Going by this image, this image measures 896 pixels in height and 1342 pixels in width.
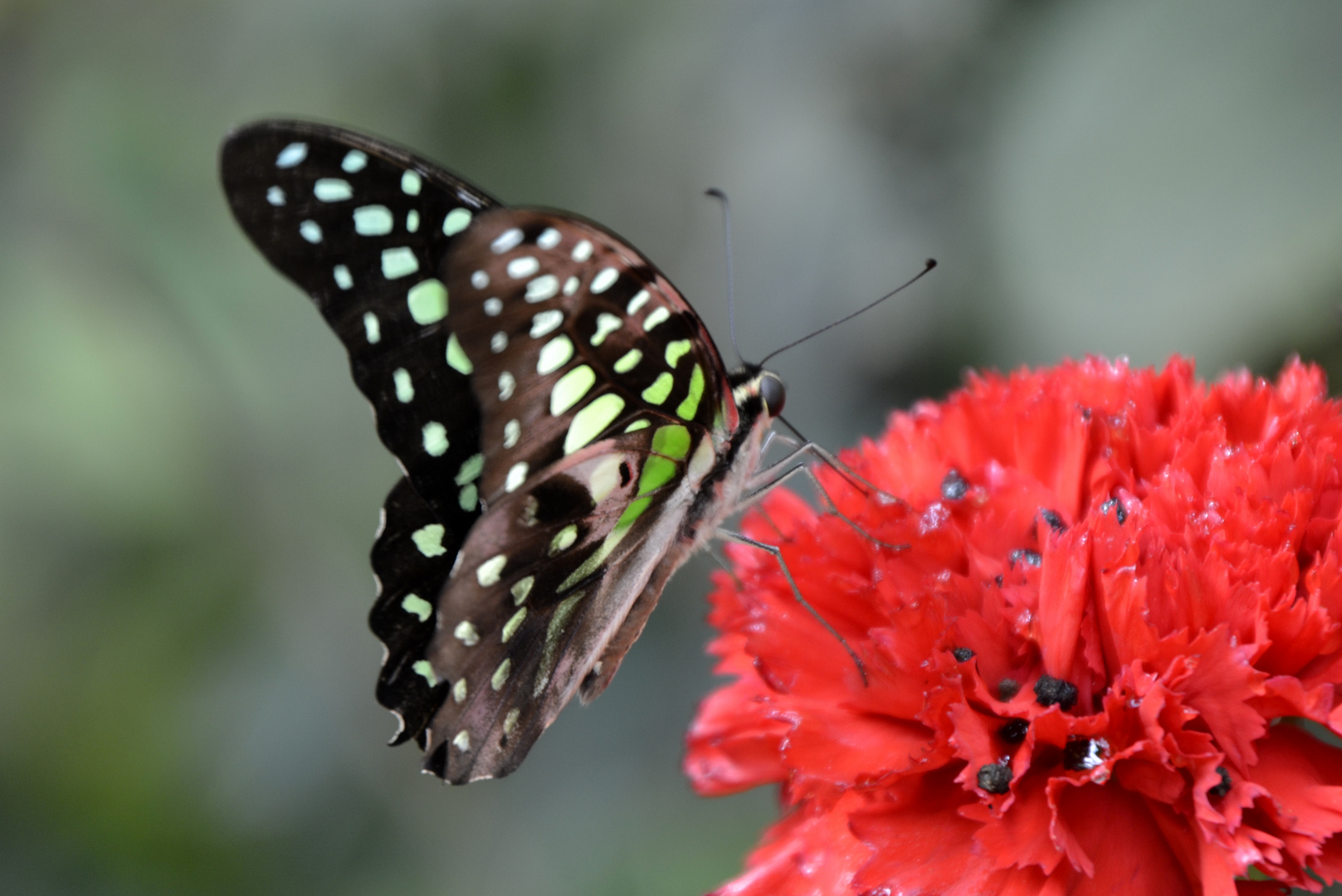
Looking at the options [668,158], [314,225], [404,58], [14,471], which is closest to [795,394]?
[668,158]

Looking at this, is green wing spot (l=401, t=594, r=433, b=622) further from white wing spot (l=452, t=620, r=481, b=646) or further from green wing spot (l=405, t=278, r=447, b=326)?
green wing spot (l=405, t=278, r=447, b=326)

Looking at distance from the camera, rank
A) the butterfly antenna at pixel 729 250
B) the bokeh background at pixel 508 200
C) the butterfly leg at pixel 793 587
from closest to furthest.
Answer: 1. the butterfly leg at pixel 793 587
2. the butterfly antenna at pixel 729 250
3. the bokeh background at pixel 508 200

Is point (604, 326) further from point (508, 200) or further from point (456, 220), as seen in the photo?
point (508, 200)

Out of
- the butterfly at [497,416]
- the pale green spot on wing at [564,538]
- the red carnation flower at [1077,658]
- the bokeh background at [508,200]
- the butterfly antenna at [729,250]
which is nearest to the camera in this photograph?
the red carnation flower at [1077,658]

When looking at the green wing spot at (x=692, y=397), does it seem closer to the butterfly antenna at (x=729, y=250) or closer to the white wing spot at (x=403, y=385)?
the butterfly antenna at (x=729, y=250)

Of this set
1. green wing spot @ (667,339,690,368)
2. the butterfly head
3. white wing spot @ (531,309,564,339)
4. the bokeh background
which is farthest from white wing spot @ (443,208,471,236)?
the bokeh background

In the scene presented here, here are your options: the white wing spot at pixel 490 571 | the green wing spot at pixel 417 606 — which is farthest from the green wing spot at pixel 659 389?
the green wing spot at pixel 417 606

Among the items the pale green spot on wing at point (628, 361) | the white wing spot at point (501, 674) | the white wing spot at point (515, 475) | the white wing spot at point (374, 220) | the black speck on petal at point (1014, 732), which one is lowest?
the black speck on petal at point (1014, 732)

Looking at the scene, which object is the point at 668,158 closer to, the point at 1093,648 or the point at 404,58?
the point at 404,58
